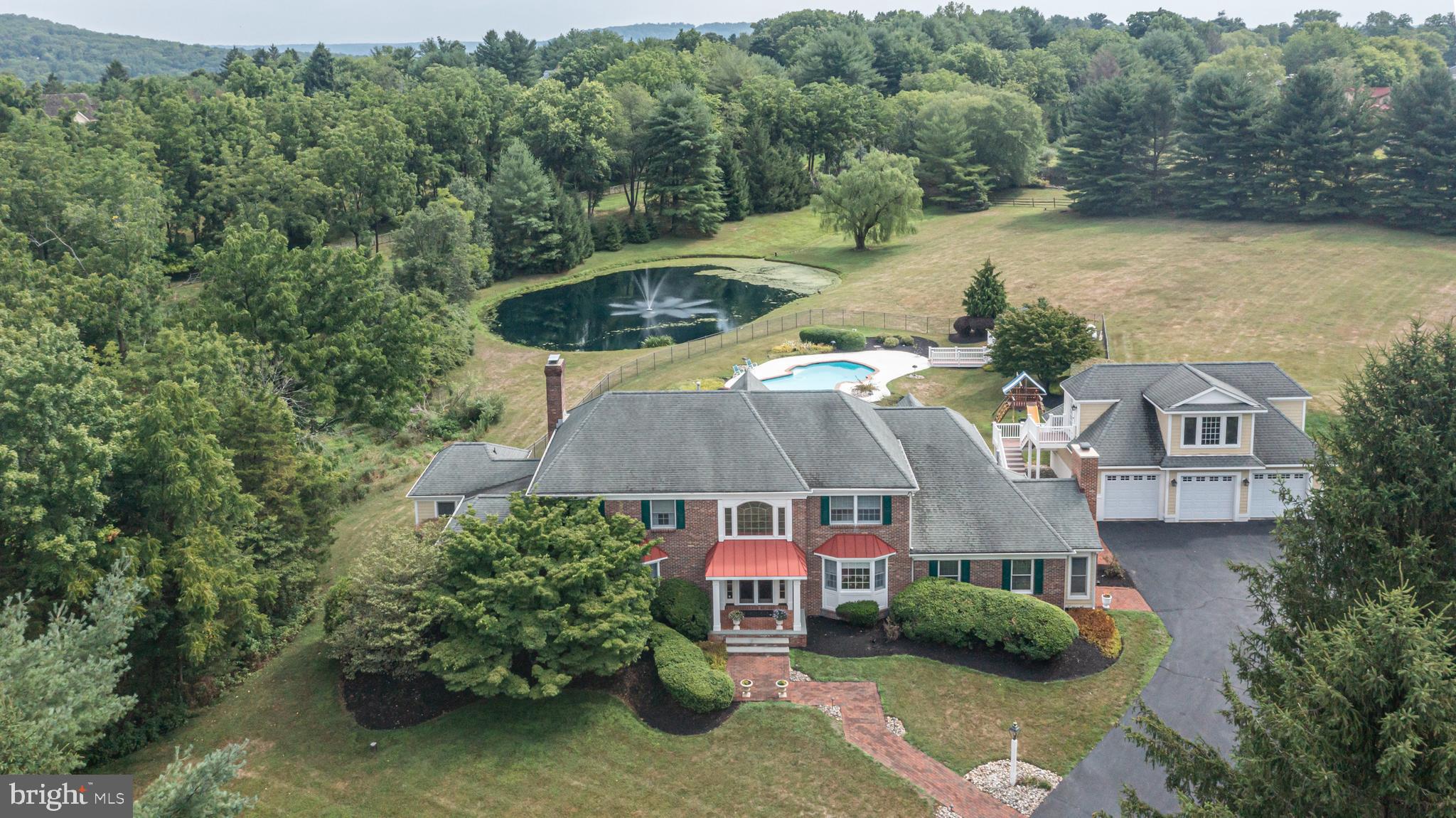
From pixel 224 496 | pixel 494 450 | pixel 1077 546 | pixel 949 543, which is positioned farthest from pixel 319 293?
pixel 1077 546

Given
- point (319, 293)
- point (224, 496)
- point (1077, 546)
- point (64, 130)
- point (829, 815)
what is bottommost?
point (829, 815)

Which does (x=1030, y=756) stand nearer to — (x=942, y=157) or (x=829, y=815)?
(x=829, y=815)

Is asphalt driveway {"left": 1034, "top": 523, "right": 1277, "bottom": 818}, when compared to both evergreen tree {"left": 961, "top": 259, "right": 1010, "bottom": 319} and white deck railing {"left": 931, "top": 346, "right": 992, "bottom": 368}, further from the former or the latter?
evergreen tree {"left": 961, "top": 259, "right": 1010, "bottom": 319}

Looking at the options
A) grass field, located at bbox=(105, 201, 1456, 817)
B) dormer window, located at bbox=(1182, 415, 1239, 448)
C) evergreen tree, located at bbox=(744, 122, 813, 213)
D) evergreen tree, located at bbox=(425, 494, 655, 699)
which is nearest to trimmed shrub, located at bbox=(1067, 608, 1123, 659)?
grass field, located at bbox=(105, 201, 1456, 817)

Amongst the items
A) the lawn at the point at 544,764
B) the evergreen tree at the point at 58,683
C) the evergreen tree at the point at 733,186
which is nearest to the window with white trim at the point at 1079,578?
the lawn at the point at 544,764

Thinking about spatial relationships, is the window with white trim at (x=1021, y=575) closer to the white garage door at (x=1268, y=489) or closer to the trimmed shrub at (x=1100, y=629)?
the trimmed shrub at (x=1100, y=629)

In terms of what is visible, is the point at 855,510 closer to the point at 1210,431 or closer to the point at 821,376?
the point at 1210,431
